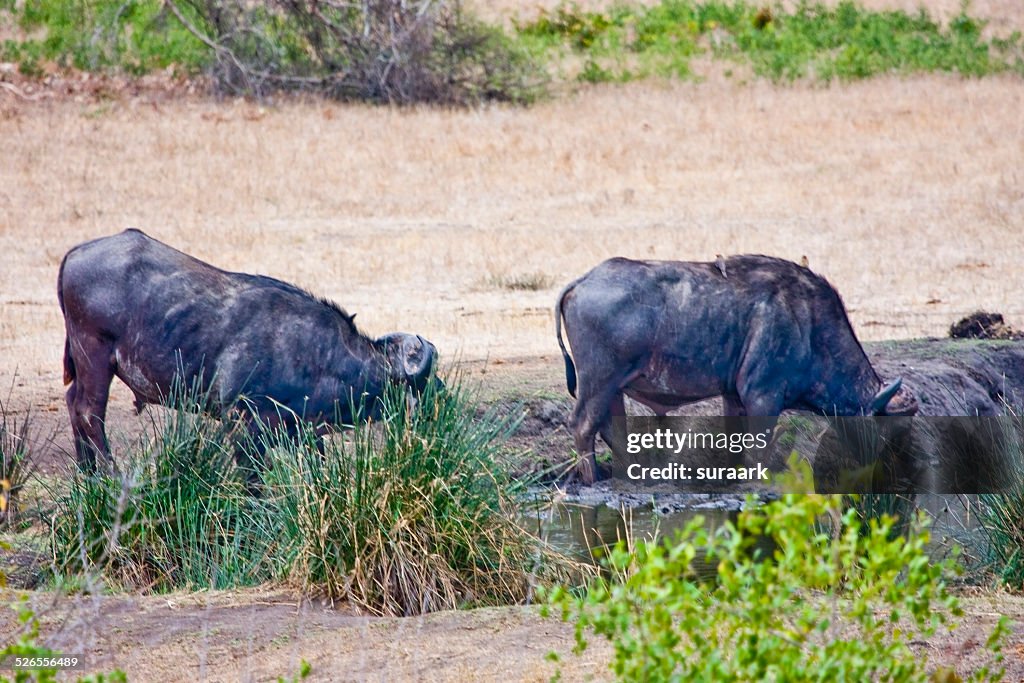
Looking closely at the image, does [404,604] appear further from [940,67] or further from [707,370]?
[940,67]

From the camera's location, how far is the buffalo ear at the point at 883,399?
28.8ft

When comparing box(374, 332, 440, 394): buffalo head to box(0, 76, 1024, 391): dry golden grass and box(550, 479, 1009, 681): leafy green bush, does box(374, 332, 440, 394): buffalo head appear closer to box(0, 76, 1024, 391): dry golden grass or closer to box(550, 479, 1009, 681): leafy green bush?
box(0, 76, 1024, 391): dry golden grass

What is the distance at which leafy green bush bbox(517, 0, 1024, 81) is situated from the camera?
73.4 ft

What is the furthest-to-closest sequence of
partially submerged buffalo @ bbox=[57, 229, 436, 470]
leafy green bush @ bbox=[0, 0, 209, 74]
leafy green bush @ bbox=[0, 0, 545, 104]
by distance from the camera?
1. leafy green bush @ bbox=[0, 0, 209, 74]
2. leafy green bush @ bbox=[0, 0, 545, 104]
3. partially submerged buffalo @ bbox=[57, 229, 436, 470]

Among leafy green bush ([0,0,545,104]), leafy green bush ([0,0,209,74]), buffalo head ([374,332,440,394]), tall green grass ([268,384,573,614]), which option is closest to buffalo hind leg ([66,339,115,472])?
buffalo head ([374,332,440,394])

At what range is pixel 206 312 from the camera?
309 inches

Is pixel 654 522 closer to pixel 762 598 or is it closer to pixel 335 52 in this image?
pixel 762 598

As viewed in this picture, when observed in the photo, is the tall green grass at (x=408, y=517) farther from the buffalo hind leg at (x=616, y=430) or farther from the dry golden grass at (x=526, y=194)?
the dry golden grass at (x=526, y=194)

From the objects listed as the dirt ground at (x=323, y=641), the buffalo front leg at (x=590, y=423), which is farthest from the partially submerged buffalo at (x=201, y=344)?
the dirt ground at (x=323, y=641)

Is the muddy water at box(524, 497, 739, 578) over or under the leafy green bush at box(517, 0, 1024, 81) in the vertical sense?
under

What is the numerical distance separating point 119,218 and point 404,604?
10.8 metres

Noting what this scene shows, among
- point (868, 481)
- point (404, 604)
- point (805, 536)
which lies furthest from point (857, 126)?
point (805, 536)

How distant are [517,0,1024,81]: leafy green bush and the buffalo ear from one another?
13.8 m

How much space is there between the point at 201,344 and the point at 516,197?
9.58m
